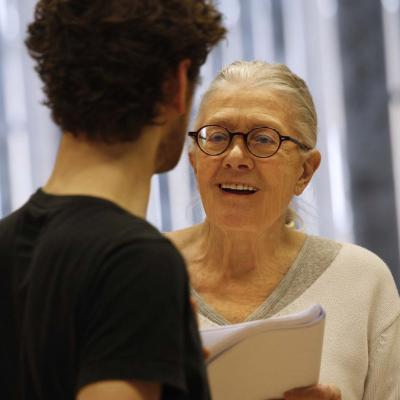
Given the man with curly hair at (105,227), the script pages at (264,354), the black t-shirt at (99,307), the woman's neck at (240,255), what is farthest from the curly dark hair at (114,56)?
the woman's neck at (240,255)

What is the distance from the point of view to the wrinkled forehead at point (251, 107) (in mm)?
2328

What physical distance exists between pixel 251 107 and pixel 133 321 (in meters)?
1.31

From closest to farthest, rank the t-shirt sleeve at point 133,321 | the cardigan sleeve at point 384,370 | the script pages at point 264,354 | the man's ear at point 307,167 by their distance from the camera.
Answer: the t-shirt sleeve at point 133,321, the script pages at point 264,354, the cardigan sleeve at point 384,370, the man's ear at point 307,167

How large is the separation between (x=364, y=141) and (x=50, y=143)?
148 cm

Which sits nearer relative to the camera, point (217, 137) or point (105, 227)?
point (105, 227)

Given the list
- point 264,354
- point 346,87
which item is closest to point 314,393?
point 264,354

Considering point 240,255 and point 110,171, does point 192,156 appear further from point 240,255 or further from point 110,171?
point 110,171

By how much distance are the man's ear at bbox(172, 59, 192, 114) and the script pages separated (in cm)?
52

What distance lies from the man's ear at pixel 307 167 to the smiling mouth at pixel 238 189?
16 cm

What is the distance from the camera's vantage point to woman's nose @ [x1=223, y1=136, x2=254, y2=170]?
7.54 feet

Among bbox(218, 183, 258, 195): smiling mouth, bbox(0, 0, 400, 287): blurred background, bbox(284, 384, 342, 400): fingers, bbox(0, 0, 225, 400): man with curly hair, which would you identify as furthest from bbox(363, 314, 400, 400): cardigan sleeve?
bbox(0, 0, 400, 287): blurred background

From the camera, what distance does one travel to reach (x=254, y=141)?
233cm

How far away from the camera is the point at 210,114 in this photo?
93.9 inches

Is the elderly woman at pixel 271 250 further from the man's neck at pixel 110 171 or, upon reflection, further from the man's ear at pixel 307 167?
the man's neck at pixel 110 171
